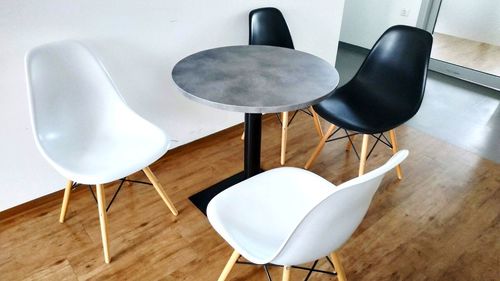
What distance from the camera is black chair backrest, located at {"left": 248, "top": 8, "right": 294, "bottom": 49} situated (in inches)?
91.6

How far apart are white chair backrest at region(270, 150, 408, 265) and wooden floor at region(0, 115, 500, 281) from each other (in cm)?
68

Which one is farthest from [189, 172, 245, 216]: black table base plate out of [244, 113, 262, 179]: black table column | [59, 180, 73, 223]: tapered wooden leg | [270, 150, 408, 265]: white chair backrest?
[270, 150, 408, 265]: white chair backrest

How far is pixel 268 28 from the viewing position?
2.36m

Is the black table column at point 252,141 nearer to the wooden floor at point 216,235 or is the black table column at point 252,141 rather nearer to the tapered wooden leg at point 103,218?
the wooden floor at point 216,235

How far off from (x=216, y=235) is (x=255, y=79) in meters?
0.82

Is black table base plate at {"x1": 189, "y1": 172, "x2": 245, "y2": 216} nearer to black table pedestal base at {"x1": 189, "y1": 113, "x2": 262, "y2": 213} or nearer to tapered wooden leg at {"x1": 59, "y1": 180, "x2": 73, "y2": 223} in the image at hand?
black table pedestal base at {"x1": 189, "y1": 113, "x2": 262, "y2": 213}

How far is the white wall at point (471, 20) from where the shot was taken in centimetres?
365

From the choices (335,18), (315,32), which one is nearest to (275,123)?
(315,32)

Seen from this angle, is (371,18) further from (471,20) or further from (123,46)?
(123,46)

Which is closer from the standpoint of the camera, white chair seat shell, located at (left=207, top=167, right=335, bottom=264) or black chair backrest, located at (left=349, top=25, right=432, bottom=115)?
white chair seat shell, located at (left=207, top=167, right=335, bottom=264)

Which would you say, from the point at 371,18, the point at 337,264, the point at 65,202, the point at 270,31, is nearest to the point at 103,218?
the point at 65,202

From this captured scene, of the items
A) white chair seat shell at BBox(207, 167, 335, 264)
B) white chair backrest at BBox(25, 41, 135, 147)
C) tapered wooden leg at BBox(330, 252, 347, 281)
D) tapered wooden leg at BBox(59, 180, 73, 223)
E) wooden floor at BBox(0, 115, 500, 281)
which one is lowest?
wooden floor at BBox(0, 115, 500, 281)

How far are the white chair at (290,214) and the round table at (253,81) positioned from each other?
0.98 ft

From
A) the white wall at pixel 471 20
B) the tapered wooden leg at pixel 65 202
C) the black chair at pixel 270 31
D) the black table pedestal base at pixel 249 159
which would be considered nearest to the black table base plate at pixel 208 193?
the black table pedestal base at pixel 249 159
